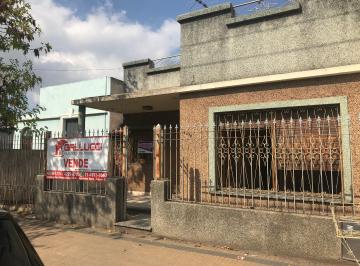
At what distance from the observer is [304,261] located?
614 centimetres

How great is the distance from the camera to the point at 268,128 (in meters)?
7.92

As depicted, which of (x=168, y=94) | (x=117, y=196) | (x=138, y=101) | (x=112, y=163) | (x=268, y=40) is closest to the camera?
(x=268, y=40)

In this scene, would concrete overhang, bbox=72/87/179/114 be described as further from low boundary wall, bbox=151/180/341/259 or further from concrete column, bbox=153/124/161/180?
low boundary wall, bbox=151/180/341/259

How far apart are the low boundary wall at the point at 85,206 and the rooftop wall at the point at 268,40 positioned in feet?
9.99

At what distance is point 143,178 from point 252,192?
6.87 m

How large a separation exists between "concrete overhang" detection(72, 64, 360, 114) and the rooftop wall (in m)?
0.24

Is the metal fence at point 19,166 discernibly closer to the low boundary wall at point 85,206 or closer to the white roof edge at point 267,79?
the low boundary wall at point 85,206

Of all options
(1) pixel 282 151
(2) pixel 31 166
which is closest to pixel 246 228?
(1) pixel 282 151

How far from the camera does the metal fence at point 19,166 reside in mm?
10398

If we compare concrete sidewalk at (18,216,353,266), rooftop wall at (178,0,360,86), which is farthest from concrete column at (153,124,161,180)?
rooftop wall at (178,0,360,86)

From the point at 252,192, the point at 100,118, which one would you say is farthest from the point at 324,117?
the point at 100,118

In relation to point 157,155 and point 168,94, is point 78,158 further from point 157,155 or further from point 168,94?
point 168,94

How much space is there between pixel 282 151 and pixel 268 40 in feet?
7.83

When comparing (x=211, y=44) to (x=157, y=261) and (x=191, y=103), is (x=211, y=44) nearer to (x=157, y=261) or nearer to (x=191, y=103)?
(x=191, y=103)
